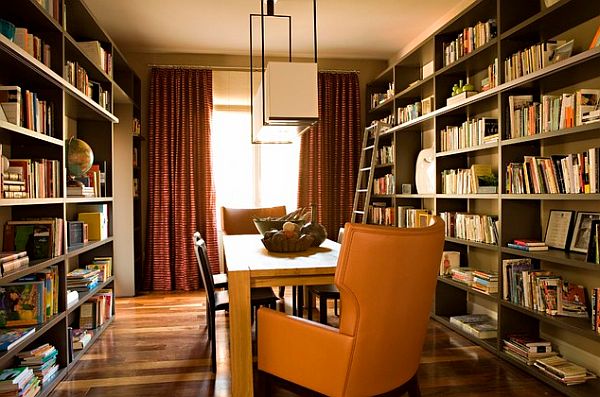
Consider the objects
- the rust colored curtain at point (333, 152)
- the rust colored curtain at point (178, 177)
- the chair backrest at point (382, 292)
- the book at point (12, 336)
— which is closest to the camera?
the chair backrest at point (382, 292)

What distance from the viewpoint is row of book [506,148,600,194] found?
2422mm

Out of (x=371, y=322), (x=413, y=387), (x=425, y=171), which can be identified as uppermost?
(x=425, y=171)

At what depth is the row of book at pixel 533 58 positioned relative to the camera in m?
2.77

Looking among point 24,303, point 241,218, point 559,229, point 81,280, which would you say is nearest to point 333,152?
point 241,218

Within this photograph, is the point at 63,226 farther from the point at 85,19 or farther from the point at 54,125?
the point at 85,19

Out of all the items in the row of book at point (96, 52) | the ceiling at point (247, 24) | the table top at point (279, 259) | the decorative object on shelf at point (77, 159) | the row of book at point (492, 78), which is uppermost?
the ceiling at point (247, 24)

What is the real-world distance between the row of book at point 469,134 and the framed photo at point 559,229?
66cm

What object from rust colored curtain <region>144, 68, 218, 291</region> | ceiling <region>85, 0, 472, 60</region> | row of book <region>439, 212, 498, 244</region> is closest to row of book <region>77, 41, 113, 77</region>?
ceiling <region>85, 0, 472, 60</region>

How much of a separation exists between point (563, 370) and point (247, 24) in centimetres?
399

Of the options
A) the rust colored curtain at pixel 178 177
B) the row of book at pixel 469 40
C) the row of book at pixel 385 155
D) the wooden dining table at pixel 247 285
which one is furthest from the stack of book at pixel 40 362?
the row of book at pixel 385 155

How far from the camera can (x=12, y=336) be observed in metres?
2.29

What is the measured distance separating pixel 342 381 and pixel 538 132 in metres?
2.04

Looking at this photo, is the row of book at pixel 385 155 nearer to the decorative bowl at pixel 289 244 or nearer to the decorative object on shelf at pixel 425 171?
the decorative object on shelf at pixel 425 171

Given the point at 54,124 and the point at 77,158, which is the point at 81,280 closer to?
the point at 77,158
